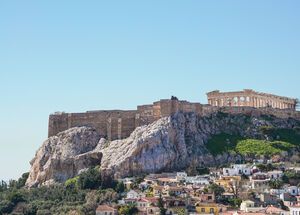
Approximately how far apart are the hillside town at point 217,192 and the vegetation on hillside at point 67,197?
5.15ft

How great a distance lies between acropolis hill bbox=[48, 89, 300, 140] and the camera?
90875 mm

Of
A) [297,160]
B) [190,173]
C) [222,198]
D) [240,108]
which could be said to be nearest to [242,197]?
[222,198]

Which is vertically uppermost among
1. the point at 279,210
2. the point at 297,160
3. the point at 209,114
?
the point at 209,114

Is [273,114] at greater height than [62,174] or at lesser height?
greater

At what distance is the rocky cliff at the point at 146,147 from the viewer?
8538 centimetres

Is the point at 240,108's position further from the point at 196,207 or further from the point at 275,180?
the point at 196,207

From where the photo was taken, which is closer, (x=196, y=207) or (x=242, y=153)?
(x=196, y=207)

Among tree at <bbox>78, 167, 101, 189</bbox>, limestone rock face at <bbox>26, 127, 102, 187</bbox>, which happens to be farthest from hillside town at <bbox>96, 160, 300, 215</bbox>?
limestone rock face at <bbox>26, 127, 102, 187</bbox>

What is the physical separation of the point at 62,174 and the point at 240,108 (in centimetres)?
2335

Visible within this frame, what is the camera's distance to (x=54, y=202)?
78.9 meters

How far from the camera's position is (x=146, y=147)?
8556cm

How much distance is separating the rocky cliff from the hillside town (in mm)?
2210

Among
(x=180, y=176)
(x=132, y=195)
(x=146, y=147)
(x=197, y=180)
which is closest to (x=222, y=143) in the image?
(x=180, y=176)

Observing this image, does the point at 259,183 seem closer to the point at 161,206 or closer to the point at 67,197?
the point at 161,206
